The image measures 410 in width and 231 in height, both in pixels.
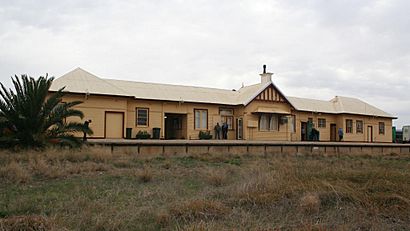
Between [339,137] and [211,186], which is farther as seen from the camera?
[339,137]

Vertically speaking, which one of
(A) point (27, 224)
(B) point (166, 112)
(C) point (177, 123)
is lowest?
(A) point (27, 224)

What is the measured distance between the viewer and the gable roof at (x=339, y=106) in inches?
Result: 1558

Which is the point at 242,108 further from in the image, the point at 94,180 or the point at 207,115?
the point at 94,180

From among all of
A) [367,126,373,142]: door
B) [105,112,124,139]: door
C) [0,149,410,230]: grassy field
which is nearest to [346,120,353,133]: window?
[367,126,373,142]: door

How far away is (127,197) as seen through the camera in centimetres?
956

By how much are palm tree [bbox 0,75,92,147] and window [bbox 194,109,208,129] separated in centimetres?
1343

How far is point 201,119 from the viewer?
1299 inches

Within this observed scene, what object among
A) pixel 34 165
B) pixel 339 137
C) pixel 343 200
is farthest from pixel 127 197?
pixel 339 137

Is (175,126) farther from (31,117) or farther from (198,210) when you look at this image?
(198,210)

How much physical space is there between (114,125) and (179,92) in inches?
257

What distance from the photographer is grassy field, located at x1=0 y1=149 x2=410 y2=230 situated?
22.4 ft

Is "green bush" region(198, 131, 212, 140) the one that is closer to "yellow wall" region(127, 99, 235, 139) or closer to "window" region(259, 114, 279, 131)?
"yellow wall" region(127, 99, 235, 139)

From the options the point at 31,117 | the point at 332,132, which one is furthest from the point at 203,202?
the point at 332,132

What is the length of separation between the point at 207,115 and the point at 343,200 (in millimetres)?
25079
